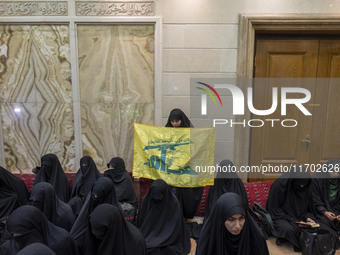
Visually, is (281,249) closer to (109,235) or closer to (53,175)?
(109,235)

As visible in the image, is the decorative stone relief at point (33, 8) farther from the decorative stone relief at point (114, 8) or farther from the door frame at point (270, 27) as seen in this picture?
the door frame at point (270, 27)

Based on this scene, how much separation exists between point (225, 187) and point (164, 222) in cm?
102

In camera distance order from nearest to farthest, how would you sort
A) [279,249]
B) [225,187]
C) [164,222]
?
[164,222] → [279,249] → [225,187]

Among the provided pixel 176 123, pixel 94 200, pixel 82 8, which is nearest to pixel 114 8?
pixel 82 8

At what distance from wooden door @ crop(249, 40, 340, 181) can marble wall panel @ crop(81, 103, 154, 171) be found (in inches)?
72.9

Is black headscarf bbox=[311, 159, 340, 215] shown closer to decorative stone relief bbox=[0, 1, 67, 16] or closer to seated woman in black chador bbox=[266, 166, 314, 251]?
seated woman in black chador bbox=[266, 166, 314, 251]

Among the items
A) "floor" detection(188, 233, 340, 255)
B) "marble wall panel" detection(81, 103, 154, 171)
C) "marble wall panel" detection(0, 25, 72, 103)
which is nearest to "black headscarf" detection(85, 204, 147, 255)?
"floor" detection(188, 233, 340, 255)

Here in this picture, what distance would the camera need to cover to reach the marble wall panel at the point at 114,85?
4.37 meters

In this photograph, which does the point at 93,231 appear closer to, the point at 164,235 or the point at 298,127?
the point at 164,235

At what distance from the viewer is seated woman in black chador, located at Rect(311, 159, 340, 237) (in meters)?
3.68

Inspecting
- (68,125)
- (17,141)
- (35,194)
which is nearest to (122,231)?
(35,194)

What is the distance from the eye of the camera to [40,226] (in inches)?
85.4

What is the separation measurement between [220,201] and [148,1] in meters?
3.21

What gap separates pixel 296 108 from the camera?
15.6ft
